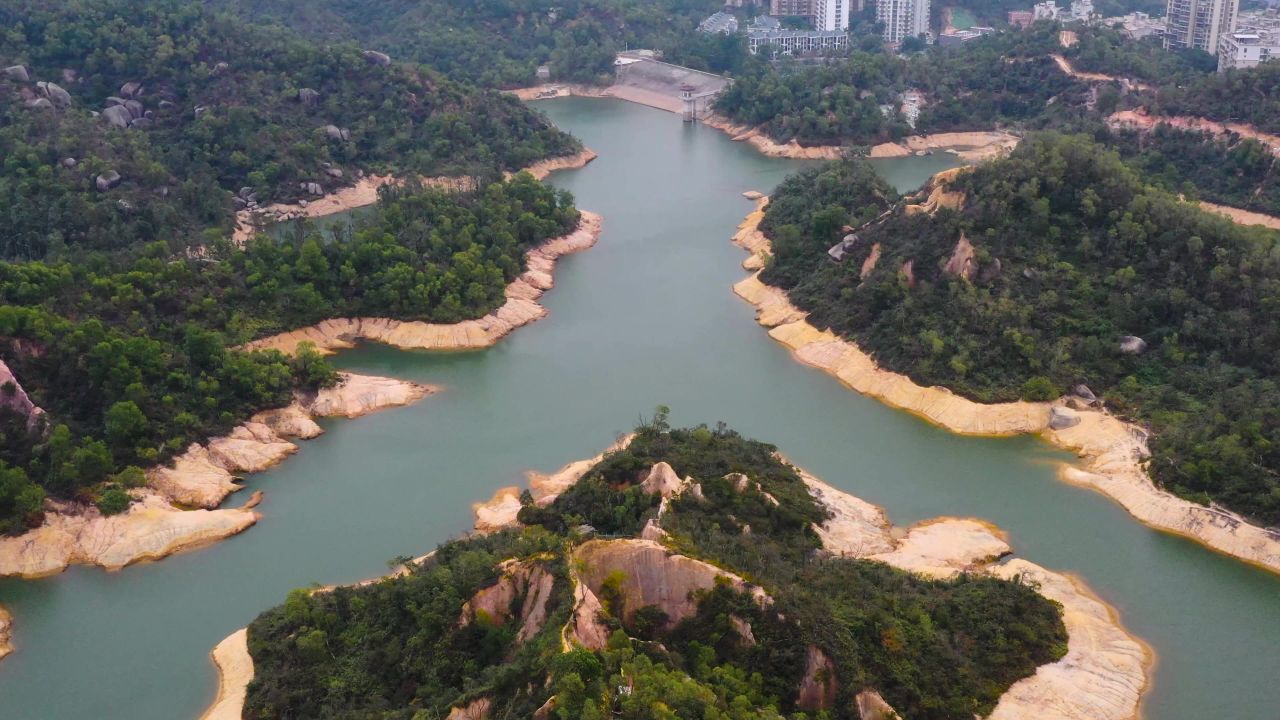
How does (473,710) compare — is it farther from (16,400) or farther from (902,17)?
(902,17)

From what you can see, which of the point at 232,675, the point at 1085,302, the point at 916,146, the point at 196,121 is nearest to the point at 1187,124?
the point at 916,146

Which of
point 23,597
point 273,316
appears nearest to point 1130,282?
point 273,316

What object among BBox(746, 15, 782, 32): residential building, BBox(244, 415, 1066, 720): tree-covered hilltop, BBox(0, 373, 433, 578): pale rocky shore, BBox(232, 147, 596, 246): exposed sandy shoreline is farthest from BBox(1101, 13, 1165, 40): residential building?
BBox(244, 415, 1066, 720): tree-covered hilltop

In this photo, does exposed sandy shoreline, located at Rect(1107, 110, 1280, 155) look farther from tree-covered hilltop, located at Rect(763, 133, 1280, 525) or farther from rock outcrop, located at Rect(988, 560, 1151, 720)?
rock outcrop, located at Rect(988, 560, 1151, 720)

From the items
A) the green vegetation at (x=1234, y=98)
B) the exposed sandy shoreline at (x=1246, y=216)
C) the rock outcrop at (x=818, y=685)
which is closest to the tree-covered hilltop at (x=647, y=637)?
the rock outcrop at (x=818, y=685)

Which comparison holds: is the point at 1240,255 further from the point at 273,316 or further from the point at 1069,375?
the point at 273,316
